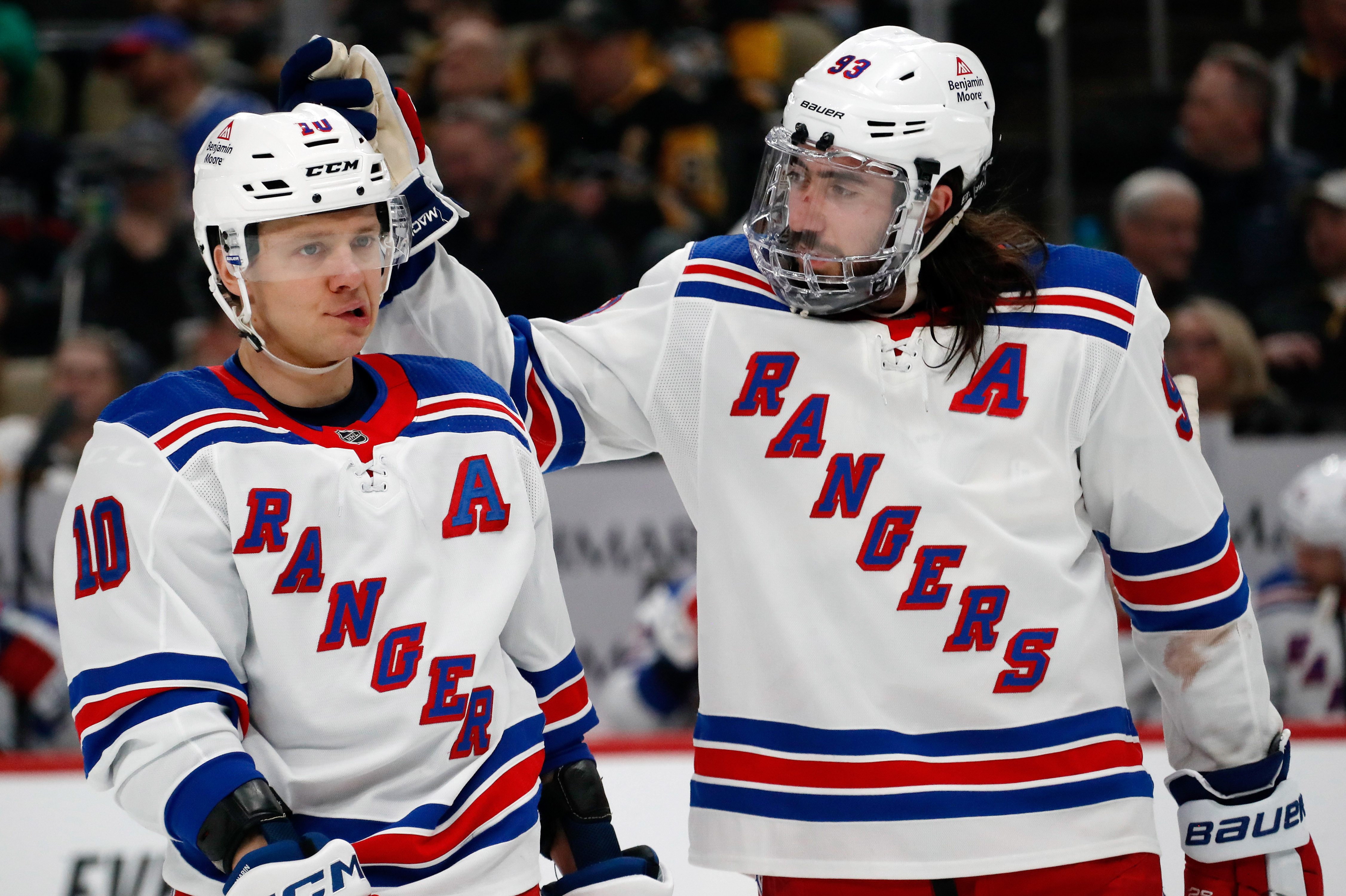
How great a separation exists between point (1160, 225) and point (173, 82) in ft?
10.1

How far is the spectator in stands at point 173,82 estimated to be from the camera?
5.11 m

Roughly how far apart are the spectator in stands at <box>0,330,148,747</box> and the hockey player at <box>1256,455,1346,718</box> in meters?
2.72

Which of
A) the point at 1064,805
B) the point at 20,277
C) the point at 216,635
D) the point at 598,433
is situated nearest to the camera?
the point at 216,635

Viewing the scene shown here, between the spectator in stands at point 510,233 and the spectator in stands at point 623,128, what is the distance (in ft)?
0.98

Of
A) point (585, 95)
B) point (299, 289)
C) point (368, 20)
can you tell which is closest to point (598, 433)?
point (299, 289)

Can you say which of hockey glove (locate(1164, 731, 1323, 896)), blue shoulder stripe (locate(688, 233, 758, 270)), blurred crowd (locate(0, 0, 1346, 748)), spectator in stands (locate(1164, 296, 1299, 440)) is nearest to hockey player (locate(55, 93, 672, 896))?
blue shoulder stripe (locate(688, 233, 758, 270))

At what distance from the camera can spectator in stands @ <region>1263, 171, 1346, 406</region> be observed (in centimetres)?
424

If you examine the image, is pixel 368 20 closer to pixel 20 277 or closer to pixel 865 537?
pixel 20 277

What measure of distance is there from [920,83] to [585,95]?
3.41 m

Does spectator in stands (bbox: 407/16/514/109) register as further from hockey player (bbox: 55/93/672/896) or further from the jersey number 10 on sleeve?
the jersey number 10 on sleeve

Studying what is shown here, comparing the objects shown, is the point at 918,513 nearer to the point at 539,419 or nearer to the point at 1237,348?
the point at 539,419

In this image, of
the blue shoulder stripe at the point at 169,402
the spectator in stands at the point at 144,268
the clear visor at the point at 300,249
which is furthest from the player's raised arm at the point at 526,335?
the spectator in stands at the point at 144,268

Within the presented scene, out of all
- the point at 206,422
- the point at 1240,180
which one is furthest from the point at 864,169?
the point at 1240,180

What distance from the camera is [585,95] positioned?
Answer: 5.21 m
